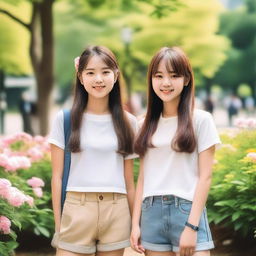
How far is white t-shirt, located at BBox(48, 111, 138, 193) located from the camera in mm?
3422

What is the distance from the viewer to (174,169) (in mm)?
3242

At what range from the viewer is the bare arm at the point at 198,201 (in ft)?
10.3

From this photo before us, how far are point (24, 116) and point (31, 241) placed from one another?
1400 cm

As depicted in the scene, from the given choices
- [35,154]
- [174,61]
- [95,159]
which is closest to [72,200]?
[95,159]

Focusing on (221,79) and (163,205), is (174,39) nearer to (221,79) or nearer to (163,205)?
(221,79)

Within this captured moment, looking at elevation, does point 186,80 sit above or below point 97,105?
above

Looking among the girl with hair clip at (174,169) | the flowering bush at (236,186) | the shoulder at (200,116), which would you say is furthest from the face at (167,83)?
the flowering bush at (236,186)

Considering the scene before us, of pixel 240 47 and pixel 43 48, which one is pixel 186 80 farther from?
pixel 240 47

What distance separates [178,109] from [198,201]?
0.52 m

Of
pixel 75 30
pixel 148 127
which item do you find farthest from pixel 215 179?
pixel 75 30

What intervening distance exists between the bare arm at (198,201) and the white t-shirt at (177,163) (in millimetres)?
41

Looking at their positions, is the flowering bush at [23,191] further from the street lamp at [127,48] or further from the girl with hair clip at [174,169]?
the street lamp at [127,48]

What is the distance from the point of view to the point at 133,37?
33500 mm

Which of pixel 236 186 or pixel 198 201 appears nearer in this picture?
pixel 198 201
